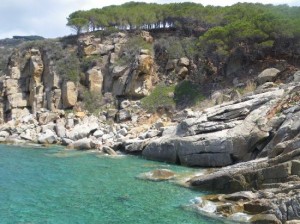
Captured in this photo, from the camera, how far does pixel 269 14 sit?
53094 mm

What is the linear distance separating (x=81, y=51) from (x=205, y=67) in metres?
23.4

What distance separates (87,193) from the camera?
2636 centimetres

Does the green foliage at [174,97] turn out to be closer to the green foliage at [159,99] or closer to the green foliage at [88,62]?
the green foliage at [159,99]

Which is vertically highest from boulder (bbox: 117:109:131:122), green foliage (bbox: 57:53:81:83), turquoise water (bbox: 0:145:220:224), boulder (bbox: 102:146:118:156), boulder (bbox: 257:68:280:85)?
green foliage (bbox: 57:53:81:83)

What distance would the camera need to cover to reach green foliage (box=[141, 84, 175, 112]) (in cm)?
5681

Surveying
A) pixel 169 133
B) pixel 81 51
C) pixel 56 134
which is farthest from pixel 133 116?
pixel 81 51

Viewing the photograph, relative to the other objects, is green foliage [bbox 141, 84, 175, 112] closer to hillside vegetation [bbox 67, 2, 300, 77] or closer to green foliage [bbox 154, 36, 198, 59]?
green foliage [bbox 154, 36, 198, 59]

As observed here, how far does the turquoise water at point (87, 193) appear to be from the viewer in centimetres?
2138

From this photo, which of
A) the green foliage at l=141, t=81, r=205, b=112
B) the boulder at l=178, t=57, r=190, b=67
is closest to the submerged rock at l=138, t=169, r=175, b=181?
the green foliage at l=141, t=81, r=205, b=112

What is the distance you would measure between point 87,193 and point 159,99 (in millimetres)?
32914

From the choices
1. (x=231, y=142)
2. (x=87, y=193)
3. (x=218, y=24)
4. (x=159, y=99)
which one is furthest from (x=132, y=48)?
(x=87, y=193)

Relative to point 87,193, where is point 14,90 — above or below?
above

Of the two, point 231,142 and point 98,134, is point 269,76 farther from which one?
point 98,134

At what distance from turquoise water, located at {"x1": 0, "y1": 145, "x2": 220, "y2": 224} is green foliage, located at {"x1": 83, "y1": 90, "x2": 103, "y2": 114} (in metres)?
22.8
